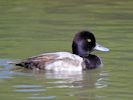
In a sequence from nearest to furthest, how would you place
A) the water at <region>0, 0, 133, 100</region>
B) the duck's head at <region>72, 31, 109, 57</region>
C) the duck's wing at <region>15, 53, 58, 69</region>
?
the water at <region>0, 0, 133, 100</region> → the duck's wing at <region>15, 53, 58, 69</region> → the duck's head at <region>72, 31, 109, 57</region>

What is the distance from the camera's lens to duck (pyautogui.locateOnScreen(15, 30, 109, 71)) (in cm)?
1257

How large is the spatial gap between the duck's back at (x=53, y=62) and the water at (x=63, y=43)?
15 cm

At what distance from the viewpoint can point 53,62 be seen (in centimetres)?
1264

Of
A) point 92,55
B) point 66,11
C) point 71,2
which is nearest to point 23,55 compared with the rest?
point 92,55

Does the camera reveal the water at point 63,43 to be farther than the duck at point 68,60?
No

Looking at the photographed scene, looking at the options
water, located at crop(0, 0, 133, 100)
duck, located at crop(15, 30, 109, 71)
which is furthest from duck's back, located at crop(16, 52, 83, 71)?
water, located at crop(0, 0, 133, 100)

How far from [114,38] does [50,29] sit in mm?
1710

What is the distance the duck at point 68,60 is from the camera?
12.6 m

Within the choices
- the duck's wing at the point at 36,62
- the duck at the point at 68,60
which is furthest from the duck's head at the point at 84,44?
the duck's wing at the point at 36,62

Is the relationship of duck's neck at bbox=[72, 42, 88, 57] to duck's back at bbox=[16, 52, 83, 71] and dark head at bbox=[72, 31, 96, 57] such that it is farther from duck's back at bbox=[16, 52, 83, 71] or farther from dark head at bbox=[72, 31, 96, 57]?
duck's back at bbox=[16, 52, 83, 71]

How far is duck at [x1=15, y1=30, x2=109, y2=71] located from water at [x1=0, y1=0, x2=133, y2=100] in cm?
14

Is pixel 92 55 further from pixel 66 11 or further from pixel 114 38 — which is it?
pixel 66 11

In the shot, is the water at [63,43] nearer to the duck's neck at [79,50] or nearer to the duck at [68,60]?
the duck at [68,60]

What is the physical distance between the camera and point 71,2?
1997 cm
